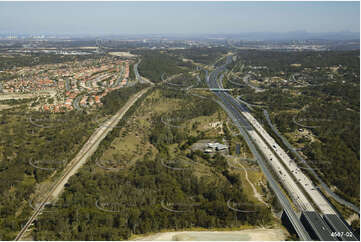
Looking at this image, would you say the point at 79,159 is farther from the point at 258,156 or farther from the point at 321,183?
the point at 321,183

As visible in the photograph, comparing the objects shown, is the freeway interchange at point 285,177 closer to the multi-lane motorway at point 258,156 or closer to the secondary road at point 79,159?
the multi-lane motorway at point 258,156

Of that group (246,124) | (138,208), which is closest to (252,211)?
(138,208)

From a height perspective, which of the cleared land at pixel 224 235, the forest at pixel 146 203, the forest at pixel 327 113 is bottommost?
the cleared land at pixel 224 235

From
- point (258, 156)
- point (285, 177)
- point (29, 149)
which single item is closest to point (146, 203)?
point (285, 177)

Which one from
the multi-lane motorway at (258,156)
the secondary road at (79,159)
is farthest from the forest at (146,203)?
the multi-lane motorway at (258,156)

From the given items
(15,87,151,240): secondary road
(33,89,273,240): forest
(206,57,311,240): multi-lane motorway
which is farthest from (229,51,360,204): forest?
(15,87,151,240): secondary road

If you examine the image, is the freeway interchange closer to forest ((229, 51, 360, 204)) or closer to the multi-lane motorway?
the multi-lane motorway
